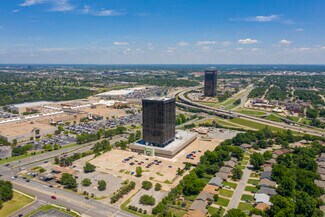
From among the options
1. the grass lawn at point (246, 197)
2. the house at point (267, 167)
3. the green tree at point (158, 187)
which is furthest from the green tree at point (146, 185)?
the house at point (267, 167)

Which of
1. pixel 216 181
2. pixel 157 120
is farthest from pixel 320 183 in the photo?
pixel 157 120

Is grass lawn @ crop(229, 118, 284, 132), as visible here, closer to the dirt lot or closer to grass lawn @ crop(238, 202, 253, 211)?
the dirt lot

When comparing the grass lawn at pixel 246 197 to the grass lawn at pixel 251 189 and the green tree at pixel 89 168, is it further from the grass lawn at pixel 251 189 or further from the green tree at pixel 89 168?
the green tree at pixel 89 168

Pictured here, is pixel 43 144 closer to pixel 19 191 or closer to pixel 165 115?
pixel 19 191

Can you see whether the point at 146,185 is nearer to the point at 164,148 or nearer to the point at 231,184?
the point at 231,184

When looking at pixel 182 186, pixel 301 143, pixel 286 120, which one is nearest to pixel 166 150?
pixel 182 186
